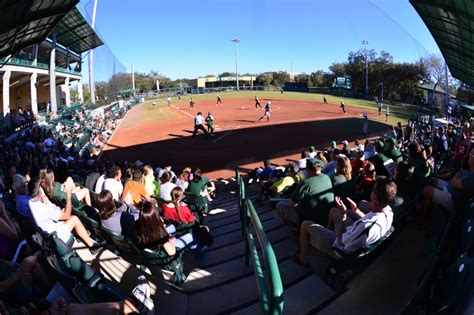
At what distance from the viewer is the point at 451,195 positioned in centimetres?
459

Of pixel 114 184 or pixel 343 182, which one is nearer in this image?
pixel 343 182

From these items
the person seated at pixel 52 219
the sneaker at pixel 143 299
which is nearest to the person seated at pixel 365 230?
the sneaker at pixel 143 299

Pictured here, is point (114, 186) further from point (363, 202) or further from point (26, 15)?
point (26, 15)

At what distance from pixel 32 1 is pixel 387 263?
1390cm

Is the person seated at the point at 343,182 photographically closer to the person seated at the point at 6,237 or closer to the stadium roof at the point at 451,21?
the person seated at the point at 6,237

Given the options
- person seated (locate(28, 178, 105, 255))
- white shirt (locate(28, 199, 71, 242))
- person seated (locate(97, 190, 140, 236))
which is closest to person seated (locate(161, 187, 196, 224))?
person seated (locate(97, 190, 140, 236))

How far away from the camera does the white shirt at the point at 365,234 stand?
11.5ft

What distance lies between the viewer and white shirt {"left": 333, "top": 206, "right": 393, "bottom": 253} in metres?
3.49

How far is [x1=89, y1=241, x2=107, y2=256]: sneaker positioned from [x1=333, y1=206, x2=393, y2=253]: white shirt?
10.9ft

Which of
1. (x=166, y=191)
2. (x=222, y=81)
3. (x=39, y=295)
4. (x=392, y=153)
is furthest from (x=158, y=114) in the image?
(x=222, y=81)

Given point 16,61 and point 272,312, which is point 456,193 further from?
point 16,61

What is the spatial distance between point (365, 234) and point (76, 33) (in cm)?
5186

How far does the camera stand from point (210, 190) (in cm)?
1140

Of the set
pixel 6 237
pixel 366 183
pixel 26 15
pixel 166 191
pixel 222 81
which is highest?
pixel 222 81
